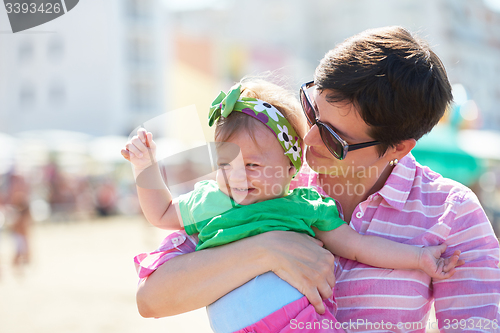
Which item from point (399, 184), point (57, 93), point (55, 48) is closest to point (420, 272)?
point (399, 184)

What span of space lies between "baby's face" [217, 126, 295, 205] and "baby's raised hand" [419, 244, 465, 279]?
1.99ft

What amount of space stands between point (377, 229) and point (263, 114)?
64 cm

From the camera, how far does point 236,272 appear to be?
1587 millimetres

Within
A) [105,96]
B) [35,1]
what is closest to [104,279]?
[35,1]

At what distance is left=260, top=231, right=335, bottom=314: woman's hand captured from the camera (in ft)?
5.22

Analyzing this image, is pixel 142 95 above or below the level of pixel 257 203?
below

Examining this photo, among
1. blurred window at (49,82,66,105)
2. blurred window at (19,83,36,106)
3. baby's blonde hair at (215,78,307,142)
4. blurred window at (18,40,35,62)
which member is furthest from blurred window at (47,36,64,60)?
baby's blonde hair at (215,78,307,142)

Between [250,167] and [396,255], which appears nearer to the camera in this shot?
[396,255]

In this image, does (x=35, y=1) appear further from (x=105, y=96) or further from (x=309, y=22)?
(x=309, y=22)

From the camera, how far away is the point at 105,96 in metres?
30.7

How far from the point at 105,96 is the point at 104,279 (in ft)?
79.9

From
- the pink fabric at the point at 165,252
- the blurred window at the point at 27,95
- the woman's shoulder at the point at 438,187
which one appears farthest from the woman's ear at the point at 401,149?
the blurred window at the point at 27,95

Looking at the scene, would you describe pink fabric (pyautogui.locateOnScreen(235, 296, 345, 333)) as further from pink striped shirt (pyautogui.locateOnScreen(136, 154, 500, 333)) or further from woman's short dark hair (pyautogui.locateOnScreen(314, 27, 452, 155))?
woman's short dark hair (pyautogui.locateOnScreen(314, 27, 452, 155))

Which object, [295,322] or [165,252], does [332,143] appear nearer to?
[295,322]
